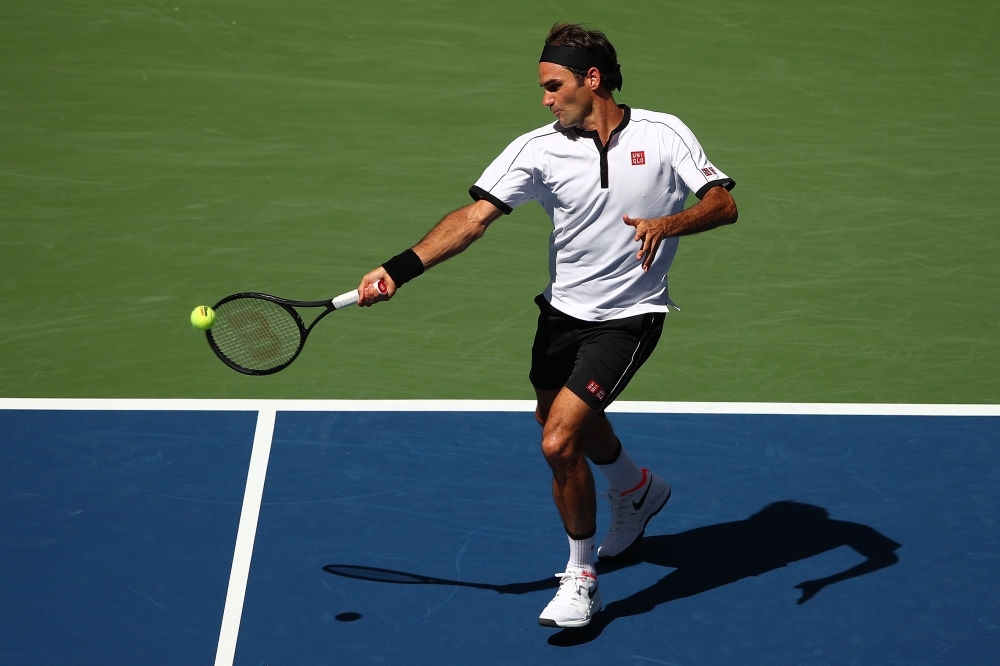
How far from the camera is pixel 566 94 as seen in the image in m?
A: 5.50

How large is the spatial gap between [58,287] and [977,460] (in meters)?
5.85

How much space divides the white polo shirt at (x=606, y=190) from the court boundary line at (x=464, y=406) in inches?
73.2

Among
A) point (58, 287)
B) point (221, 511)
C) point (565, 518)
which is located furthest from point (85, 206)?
point (565, 518)

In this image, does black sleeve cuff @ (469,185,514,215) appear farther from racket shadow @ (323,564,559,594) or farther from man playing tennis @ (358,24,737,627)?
racket shadow @ (323,564,559,594)

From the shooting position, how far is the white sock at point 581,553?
566 centimetres

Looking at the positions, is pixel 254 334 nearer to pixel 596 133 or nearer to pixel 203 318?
pixel 203 318

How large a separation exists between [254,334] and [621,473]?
1.80 m

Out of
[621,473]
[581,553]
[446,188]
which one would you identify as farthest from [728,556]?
[446,188]

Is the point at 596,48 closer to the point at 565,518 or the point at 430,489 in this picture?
the point at 565,518

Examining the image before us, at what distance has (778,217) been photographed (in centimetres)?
964

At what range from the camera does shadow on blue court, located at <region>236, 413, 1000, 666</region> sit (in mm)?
5555

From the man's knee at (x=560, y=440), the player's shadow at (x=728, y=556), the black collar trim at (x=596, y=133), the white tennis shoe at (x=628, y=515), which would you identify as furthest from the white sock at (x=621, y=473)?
the black collar trim at (x=596, y=133)

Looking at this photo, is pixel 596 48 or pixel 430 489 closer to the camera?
pixel 596 48

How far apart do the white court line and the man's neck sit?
98.6 inches
